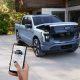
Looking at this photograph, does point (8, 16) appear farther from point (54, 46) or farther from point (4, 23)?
point (54, 46)

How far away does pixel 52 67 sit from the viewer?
26.6 feet

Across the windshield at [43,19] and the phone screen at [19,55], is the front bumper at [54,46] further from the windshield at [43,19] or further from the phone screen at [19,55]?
the phone screen at [19,55]

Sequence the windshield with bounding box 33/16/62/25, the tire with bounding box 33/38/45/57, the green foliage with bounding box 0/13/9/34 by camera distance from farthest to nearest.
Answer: the green foliage with bounding box 0/13/9/34 → the windshield with bounding box 33/16/62/25 → the tire with bounding box 33/38/45/57

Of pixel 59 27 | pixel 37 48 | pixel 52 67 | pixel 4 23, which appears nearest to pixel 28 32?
pixel 37 48

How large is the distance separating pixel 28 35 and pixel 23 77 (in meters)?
9.43

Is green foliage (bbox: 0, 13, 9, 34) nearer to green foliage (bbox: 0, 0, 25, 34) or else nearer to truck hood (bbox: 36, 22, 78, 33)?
green foliage (bbox: 0, 0, 25, 34)

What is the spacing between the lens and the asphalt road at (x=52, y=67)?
6.84 meters

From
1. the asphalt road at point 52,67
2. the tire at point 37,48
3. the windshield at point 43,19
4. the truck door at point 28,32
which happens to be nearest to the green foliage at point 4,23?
the truck door at point 28,32

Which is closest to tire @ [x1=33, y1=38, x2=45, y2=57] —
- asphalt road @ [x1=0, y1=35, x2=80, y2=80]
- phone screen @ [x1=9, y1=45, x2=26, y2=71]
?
asphalt road @ [x1=0, y1=35, x2=80, y2=80]

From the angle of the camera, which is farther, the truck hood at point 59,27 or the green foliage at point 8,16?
the green foliage at point 8,16

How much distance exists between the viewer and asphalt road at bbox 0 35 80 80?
22.4 ft

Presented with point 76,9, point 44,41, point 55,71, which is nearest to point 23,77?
point 55,71

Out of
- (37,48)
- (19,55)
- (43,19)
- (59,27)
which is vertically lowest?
(37,48)

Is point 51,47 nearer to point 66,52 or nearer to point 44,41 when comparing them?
point 44,41
